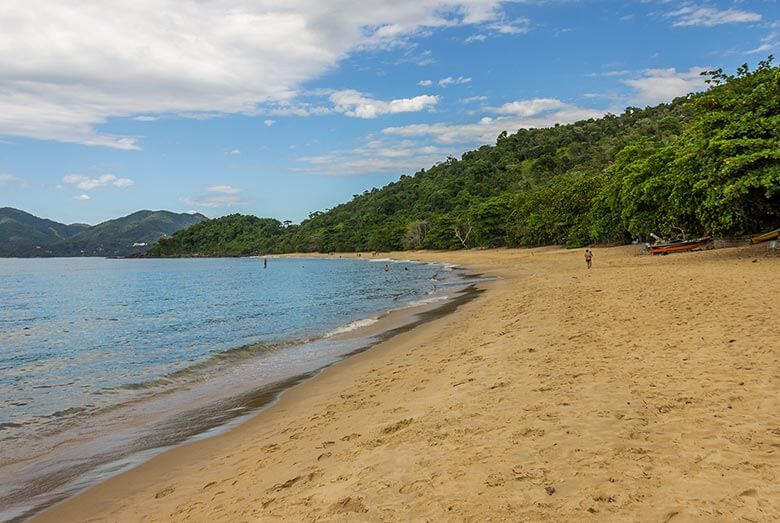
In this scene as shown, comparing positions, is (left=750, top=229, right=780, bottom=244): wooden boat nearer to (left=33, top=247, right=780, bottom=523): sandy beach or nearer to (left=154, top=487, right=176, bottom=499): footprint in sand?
(left=33, top=247, right=780, bottom=523): sandy beach

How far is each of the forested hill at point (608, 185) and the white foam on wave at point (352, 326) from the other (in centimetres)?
1716

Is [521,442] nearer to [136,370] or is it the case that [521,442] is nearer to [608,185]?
[136,370]

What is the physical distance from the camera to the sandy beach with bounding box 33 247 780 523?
4.46 m

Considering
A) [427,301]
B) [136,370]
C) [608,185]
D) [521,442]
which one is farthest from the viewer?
[608,185]

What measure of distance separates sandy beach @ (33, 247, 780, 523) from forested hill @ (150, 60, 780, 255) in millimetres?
15220

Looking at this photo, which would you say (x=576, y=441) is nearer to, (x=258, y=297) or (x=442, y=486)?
(x=442, y=486)

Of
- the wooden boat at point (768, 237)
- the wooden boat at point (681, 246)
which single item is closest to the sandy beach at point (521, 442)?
the wooden boat at point (768, 237)

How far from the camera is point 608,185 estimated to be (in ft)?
185

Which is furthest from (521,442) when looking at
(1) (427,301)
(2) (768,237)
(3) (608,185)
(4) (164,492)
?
(3) (608,185)

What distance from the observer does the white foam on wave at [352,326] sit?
70.2 feet

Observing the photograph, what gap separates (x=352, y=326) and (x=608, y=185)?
44.3 meters

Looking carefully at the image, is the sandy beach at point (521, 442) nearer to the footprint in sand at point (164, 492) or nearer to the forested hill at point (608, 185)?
the footprint in sand at point (164, 492)

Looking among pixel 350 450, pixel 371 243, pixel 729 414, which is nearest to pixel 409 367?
pixel 350 450

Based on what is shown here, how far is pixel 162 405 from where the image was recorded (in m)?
11.9
